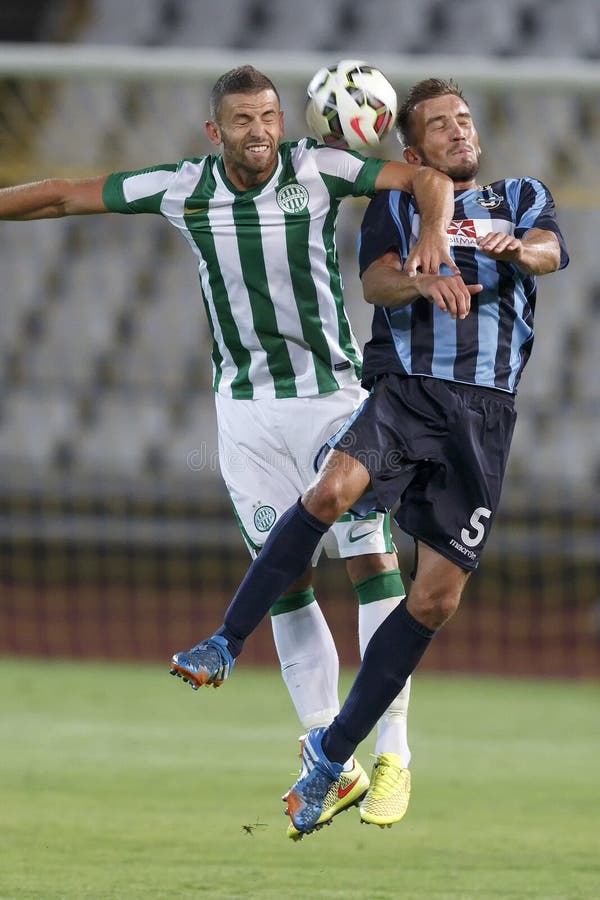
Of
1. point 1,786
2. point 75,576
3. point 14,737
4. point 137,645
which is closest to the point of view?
point 1,786

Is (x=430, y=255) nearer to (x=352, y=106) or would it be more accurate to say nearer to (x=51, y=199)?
(x=352, y=106)

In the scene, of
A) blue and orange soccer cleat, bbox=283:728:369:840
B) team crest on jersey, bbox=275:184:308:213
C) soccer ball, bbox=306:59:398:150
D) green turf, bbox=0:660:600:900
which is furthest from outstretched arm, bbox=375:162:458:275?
green turf, bbox=0:660:600:900

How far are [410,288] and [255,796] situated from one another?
8.50 feet

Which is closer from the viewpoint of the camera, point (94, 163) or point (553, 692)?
point (553, 692)

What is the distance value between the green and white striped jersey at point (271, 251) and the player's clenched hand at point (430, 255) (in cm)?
32

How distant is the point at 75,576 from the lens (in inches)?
466

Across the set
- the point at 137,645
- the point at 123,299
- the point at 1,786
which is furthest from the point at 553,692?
the point at 123,299

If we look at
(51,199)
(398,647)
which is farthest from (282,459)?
(51,199)

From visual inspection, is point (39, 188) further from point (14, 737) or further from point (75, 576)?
point (75, 576)

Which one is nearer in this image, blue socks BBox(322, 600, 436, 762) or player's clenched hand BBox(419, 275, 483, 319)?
player's clenched hand BBox(419, 275, 483, 319)

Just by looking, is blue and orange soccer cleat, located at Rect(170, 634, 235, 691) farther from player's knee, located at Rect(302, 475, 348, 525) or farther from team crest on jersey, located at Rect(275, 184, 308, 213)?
team crest on jersey, located at Rect(275, 184, 308, 213)

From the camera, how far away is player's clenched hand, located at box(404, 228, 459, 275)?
4.12m

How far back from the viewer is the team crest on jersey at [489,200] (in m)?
4.40

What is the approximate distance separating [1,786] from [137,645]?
15.2 feet
